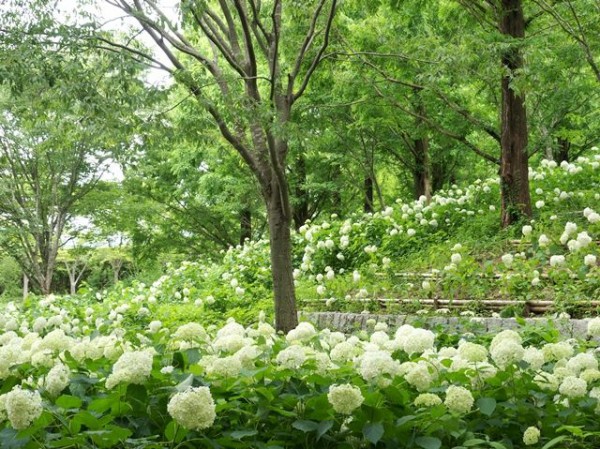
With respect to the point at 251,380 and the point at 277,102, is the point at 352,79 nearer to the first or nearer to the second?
the point at 277,102

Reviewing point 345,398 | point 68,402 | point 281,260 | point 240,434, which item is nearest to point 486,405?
point 345,398

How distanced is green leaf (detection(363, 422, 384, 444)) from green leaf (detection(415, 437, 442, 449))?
0.13 metres

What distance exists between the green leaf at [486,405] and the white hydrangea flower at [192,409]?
877 mm

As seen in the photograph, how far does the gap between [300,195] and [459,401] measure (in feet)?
51.6

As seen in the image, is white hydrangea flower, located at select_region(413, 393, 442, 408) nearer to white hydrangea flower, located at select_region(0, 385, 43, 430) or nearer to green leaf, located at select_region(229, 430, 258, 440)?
green leaf, located at select_region(229, 430, 258, 440)

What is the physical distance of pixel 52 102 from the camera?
637 cm

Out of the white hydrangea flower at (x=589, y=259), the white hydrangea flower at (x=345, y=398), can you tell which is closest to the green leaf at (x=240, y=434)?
the white hydrangea flower at (x=345, y=398)

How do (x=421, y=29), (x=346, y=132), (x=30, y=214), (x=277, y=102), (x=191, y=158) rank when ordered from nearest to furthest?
(x=277, y=102) < (x=421, y=29) < (x=346, y=132) < (x=30, y=214) < (x=191, y=158)

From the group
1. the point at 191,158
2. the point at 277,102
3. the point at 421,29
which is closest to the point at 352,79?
the point at 421,29

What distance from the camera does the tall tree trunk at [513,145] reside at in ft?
32.6

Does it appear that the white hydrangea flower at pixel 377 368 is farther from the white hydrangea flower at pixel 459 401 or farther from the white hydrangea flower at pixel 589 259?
the white hydrangea flower at pixel 589 259

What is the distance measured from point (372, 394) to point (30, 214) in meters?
16.2

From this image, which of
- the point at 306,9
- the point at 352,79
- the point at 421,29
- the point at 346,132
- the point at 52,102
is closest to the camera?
the point at 52,102

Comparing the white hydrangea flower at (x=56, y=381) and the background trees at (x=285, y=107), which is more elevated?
the background trees at (x=285, y=107)
